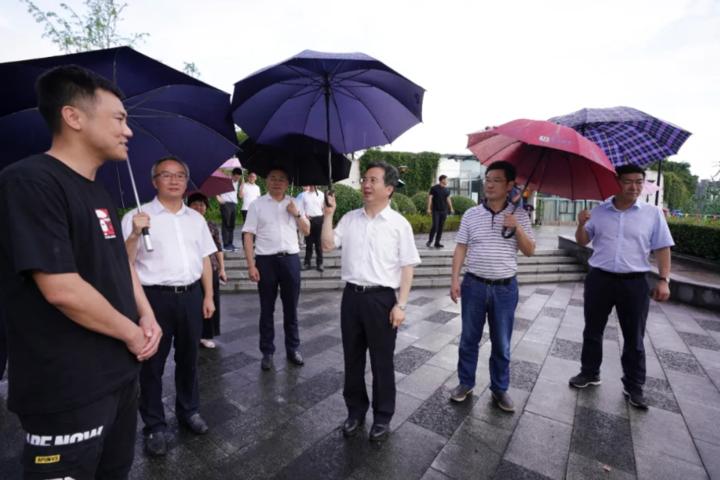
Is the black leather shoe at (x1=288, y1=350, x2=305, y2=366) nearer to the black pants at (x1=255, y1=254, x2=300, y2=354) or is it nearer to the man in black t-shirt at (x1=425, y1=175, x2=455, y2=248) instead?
the black pants at (x1=255, y1=254, x2=300, y2=354)

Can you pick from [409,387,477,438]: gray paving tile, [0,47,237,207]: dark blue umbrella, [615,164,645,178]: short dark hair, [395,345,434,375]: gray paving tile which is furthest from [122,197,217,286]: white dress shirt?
[615,164,645,178]: short dark hair

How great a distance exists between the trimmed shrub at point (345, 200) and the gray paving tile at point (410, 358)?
28.4ft

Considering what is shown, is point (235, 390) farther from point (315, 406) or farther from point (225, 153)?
point (225, 153)

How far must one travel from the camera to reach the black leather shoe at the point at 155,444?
255 centimetres

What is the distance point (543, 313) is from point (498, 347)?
3.74 m

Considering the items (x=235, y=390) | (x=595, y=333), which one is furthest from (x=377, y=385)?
(x=595, y=333)

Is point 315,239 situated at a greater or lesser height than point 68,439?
greater

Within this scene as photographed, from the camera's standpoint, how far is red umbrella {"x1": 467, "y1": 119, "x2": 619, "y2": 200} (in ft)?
9.71

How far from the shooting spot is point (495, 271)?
312cm

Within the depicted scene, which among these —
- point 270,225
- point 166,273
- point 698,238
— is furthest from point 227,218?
point 698,238

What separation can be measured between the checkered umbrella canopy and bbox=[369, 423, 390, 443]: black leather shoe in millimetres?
3083

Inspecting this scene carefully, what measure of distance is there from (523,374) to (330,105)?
11.4 feet

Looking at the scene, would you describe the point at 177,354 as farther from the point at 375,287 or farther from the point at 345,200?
the point at 345,200

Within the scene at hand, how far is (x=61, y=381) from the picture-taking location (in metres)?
1.32
